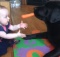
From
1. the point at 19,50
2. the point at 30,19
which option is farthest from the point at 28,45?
the point at 30,19

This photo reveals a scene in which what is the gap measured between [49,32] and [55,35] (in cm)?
8

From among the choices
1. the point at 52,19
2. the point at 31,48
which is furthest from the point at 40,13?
the point at 31,48

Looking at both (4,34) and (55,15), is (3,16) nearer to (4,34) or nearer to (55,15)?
(4,34)

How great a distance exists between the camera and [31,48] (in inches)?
52.0

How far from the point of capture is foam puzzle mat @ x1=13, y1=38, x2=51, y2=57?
124 centimetres

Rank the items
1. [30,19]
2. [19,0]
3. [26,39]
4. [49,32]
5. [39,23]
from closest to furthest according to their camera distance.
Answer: [49,32]
[26,39]
[39,23]
[30,19]
[19,0]

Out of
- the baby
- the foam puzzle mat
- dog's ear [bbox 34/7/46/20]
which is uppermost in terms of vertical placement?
dog's ear [bbox 34/7/46/20]

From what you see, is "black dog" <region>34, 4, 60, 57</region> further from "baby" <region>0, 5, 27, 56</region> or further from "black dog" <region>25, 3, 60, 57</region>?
"baby" <region>0, 5, 27, 56</region>

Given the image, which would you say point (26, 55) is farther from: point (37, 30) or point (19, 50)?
point (37, 30)

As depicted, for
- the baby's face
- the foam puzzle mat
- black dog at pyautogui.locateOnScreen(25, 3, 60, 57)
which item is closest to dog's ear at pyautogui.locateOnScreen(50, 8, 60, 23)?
black dog at pyautogui.locateOnScreen(25, 3, 60, 57)

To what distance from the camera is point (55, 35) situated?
128 cm

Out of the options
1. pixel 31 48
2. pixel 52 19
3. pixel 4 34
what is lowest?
pixel 31 48

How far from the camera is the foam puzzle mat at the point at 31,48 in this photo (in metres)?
1.24

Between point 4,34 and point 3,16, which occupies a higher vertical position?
point 3,16
